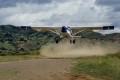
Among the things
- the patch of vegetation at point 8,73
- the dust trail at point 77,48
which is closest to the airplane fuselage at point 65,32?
the dust trail at point 77,48

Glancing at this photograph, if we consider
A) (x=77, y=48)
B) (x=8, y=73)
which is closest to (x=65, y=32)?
(x=77, y=48)

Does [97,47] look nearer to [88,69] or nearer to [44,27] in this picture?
[44,27]

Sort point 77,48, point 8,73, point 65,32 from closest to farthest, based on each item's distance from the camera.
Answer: point 8,73
point 65,32
point 77,48

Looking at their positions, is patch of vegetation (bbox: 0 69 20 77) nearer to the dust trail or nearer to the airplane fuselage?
the dust trail

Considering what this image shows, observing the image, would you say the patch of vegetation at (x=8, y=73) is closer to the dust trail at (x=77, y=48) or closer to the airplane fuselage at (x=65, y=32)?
the dust trail at (x=77, y=48)

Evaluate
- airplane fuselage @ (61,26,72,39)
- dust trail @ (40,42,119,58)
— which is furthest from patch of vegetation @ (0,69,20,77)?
airplane fuselage @ (61,26,72,39)

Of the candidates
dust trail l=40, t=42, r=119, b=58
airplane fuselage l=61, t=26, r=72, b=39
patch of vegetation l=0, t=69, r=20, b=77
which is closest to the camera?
patch of vegetation l=0, t=69, r=20, b=77

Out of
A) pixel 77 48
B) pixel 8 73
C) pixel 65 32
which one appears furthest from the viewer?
pixel 77 48

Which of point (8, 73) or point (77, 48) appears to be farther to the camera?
point (77, 48)

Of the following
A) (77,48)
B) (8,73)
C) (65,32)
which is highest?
(65,32)

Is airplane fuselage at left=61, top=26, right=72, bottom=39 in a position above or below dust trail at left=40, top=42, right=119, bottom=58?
above

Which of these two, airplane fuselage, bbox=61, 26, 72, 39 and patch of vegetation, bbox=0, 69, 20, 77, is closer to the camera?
patch of vegetation, bbox=0, 69, 20, 77

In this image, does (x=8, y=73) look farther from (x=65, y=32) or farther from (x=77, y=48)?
(x=77, y=48)

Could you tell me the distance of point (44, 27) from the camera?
70875 mm
